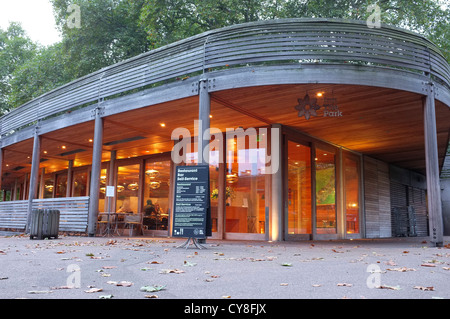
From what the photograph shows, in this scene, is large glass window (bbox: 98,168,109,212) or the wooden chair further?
large glass window (bbox: 98,168,109,212)

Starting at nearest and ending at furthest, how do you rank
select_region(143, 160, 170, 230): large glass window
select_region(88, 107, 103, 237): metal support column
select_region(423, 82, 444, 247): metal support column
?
select_region(423, 82, 444, 247): metal support column, select_region(88, 107, 103, 237): metal support column, select_region(143, 160, 170, 230): large glass window

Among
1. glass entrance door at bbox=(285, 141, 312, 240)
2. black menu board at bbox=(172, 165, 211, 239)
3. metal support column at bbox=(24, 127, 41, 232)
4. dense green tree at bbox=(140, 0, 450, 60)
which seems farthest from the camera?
dense green tree at bbox=(140, 0, 450, 60)

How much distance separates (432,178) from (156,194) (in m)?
9.63

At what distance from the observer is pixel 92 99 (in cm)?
1235

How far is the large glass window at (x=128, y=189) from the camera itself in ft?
53.6

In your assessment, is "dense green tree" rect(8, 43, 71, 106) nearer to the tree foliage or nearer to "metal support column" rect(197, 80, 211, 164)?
the tree foliage

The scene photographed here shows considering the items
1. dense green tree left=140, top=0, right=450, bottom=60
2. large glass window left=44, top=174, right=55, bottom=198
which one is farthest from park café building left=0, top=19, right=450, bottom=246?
dense green tree left=140, top=0, right=450, bottom=60

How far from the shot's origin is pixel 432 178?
8.95 m

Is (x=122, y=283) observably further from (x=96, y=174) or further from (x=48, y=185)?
(x=48, y=185)

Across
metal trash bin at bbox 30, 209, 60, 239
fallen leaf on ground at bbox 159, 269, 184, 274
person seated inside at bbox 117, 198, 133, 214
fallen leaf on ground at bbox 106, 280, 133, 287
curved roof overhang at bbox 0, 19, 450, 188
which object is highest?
curved roof overhang at bbox 0, 19, 450, 188

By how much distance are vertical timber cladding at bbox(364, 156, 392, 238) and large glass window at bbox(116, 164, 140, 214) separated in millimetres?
9036

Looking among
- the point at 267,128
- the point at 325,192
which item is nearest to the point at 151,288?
the point at 267,128

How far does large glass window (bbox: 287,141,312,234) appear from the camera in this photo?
40.1 feet
